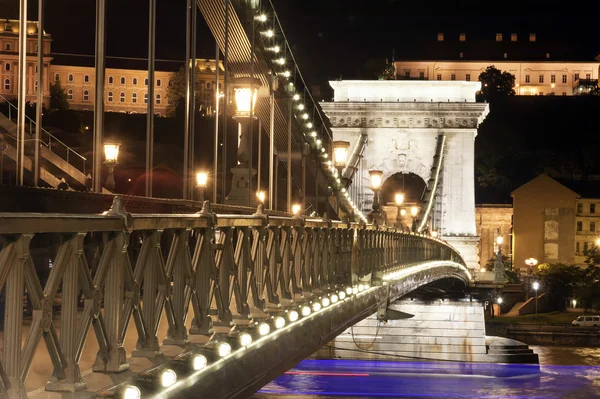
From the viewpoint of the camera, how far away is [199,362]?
6625mm

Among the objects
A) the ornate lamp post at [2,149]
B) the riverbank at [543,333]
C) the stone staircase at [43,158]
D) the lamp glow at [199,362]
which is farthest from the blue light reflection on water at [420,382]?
the lamp glow at [199,362]

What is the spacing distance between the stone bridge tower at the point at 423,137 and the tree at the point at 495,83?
70152 mm

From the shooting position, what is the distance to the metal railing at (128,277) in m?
4.27

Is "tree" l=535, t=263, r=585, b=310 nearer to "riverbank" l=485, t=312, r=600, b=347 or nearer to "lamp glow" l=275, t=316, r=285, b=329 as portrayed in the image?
"riverbank" l=485, t=312, r=600, b=347

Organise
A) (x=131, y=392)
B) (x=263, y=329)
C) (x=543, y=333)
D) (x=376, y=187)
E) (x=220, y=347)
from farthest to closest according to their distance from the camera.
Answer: (x=543, y=333)
(x=376, y=187)
(x=263, y=329)
(x=220, y=347)
(x=131, y=392)

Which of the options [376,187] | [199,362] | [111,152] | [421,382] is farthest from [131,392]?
[421,382]

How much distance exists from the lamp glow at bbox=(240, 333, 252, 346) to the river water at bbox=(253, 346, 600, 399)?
2621 cm

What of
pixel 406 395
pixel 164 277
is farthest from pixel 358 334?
pixel 164 277

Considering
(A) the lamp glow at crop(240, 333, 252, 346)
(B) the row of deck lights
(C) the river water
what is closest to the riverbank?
(C) the river water

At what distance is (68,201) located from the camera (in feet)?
27.6

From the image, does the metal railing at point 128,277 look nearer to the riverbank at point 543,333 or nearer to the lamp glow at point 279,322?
the lamp glow at point 279,322

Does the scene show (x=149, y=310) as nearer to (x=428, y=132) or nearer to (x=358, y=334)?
(x=358, y=334)

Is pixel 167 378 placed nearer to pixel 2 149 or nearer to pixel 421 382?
pixel 2 149

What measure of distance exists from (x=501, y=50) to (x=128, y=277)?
13837 centimetres
